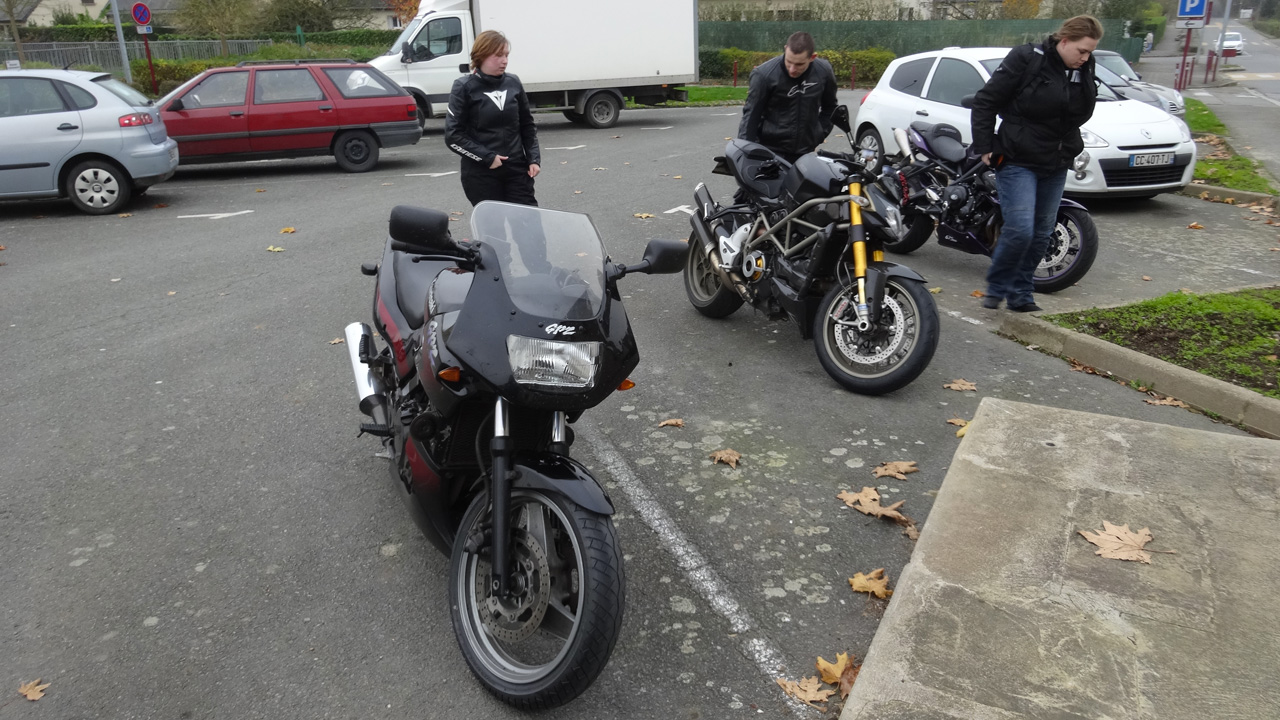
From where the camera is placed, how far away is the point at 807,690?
2.93 metres

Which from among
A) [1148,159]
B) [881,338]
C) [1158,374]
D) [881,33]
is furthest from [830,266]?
[881,33]

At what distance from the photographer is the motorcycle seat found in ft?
25.5

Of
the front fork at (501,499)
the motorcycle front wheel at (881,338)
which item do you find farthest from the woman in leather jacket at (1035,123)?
the front fork at (501,499)

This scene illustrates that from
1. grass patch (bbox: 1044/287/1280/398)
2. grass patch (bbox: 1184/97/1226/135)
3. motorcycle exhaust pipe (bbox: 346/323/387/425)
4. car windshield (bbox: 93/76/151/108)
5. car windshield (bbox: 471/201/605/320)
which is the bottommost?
grass patch (bbox: 1044/287/1280/398)

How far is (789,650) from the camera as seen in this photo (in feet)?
10.3

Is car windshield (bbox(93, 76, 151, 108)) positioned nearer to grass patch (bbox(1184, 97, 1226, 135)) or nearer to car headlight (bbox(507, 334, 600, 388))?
car headlight (bbox(507, 334, 600, 388))

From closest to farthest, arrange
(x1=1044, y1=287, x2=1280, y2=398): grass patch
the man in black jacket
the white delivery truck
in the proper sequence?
(x1=1044, y1=287, x2=1280, y2=398): grass patch < the man in black jacket < the white delivery truck

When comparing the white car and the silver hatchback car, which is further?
the silver hatchback car

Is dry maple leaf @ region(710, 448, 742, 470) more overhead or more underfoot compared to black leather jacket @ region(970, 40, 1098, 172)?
more underfoot

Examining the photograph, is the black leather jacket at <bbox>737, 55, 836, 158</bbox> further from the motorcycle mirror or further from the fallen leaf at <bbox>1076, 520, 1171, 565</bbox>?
the motorcycle mirror

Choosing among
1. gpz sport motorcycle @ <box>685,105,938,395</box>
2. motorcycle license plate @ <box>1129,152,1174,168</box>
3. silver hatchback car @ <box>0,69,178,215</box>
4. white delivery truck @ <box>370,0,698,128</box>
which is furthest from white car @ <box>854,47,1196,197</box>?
white delivery truck @ <box>370,0,698,128</box>

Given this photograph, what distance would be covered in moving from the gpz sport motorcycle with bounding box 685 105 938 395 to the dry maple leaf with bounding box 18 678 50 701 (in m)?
3.93

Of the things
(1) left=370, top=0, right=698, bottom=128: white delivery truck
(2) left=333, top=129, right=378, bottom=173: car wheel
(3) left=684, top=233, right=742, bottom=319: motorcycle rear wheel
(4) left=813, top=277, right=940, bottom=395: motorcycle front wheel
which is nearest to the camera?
(4) left=813, top=277, right=940, bottom=395: motorcycle front wheel

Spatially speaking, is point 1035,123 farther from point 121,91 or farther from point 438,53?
point 438,53
